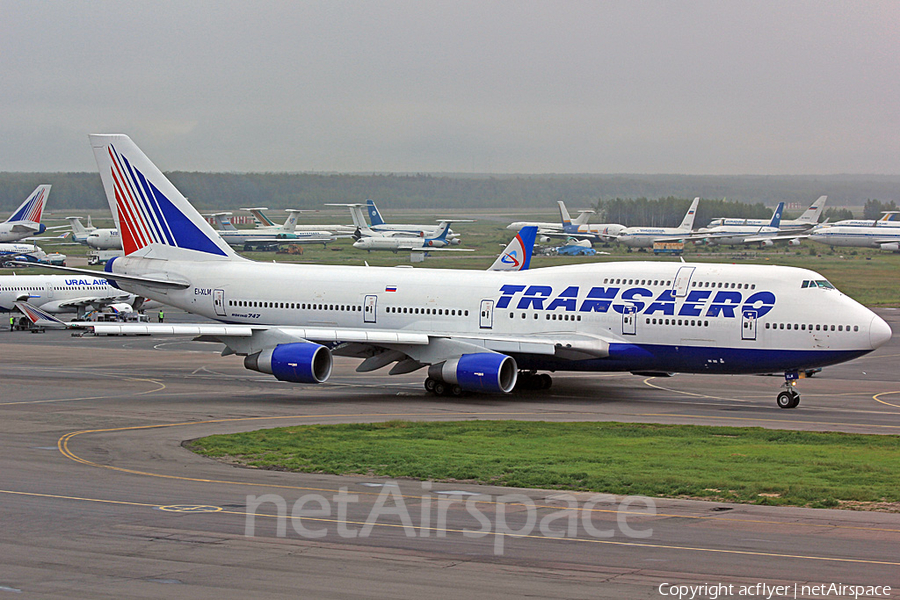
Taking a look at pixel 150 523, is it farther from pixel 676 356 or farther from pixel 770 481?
pixel 676 356

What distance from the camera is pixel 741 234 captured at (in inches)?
6447

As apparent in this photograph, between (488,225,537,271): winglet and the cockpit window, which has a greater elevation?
(488,225,537,271): winglet

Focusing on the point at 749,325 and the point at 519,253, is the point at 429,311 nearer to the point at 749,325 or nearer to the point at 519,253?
the point at 749,325

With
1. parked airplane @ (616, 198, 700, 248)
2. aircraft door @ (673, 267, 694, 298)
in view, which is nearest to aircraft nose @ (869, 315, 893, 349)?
aircraft door @ (673, 267, 694, 298)

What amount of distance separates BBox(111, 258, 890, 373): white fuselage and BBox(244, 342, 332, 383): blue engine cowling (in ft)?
15.7

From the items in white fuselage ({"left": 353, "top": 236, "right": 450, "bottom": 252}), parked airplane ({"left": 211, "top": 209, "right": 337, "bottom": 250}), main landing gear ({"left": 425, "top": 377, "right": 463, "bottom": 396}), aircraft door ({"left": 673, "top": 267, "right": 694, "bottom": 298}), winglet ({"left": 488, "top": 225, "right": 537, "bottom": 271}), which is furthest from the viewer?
parked airplane ({"left": 211, "top": 209, "right": 337, "bottom": 250})

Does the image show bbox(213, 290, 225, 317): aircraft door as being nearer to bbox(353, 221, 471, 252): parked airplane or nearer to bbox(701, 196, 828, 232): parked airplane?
bbox(353, 221, 471, 252): parked airplane

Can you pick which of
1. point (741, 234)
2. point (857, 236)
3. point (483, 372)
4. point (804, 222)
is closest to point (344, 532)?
point (483, 372)

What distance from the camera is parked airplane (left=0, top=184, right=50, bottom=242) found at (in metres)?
146

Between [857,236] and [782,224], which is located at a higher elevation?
[782,224]

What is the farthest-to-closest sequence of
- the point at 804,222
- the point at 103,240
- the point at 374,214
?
the point at 804,222, the point at 374,214, the point at 103,240

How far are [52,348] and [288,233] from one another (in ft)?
339

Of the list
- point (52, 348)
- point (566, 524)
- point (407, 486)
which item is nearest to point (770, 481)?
point (566, 524)

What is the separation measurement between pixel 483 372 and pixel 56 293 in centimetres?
5185
